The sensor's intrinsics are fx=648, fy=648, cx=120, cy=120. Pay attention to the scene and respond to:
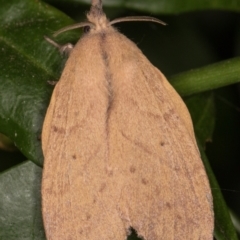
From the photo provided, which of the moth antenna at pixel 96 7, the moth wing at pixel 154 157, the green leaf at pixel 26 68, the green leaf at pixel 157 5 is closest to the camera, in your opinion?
the moth wing at pixel 154 157

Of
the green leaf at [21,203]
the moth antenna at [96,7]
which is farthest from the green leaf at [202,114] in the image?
the green leaf at [21,203]

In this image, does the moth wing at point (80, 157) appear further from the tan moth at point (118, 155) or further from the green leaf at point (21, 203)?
the green leaf at point (21, 203)

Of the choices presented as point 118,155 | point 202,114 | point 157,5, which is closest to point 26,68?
point 118,155

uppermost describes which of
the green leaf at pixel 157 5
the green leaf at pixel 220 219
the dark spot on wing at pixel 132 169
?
the green leaf at pixel 157 5

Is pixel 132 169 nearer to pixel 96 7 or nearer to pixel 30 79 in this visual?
pixel 30 79

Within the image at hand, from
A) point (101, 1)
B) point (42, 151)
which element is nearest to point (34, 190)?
point (42, 151)

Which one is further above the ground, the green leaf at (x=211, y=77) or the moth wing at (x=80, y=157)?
the green leaf at (x=211, y=77)

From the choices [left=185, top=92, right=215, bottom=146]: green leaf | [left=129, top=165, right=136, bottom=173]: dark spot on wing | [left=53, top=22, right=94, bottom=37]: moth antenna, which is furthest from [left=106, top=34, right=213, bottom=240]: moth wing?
[left=185, top=92, right=215, bottom=146]: green leaf
